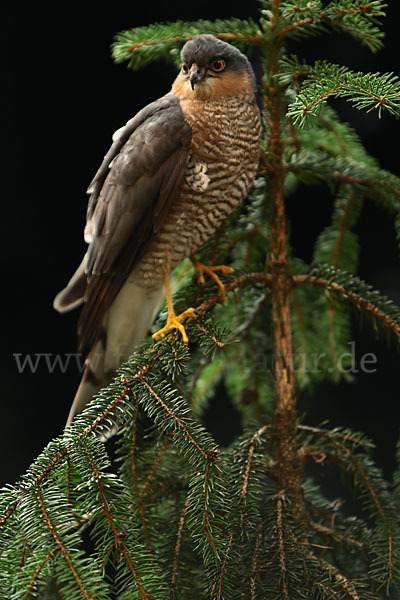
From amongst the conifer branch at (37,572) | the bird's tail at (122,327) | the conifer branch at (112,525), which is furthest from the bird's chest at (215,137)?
the conifer branch at (37,572)

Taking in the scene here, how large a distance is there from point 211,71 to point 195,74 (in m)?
0.04

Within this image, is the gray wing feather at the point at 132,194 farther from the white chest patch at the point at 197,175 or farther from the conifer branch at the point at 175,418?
the conifer branch at the point at 175,418

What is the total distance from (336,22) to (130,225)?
1.55 ft

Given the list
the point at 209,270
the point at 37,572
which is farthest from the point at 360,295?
the point at 37,572

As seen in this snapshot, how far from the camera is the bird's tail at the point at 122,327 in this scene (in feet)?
3.76

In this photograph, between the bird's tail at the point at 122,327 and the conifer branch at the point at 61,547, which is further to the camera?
the bird's tail at the point at 122,327

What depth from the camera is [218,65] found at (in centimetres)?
101

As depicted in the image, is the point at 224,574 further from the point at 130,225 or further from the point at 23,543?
the point at 130,225

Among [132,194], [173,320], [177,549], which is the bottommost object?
[177,549]

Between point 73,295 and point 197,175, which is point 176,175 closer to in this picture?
point 197,175

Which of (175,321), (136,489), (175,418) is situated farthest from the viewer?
(175,321)

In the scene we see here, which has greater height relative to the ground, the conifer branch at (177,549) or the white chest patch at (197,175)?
the white chest patch at (197,175)

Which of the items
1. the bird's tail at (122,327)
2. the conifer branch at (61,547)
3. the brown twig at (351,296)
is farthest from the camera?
the bird's tail at (122,327)

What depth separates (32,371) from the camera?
1702 mm
